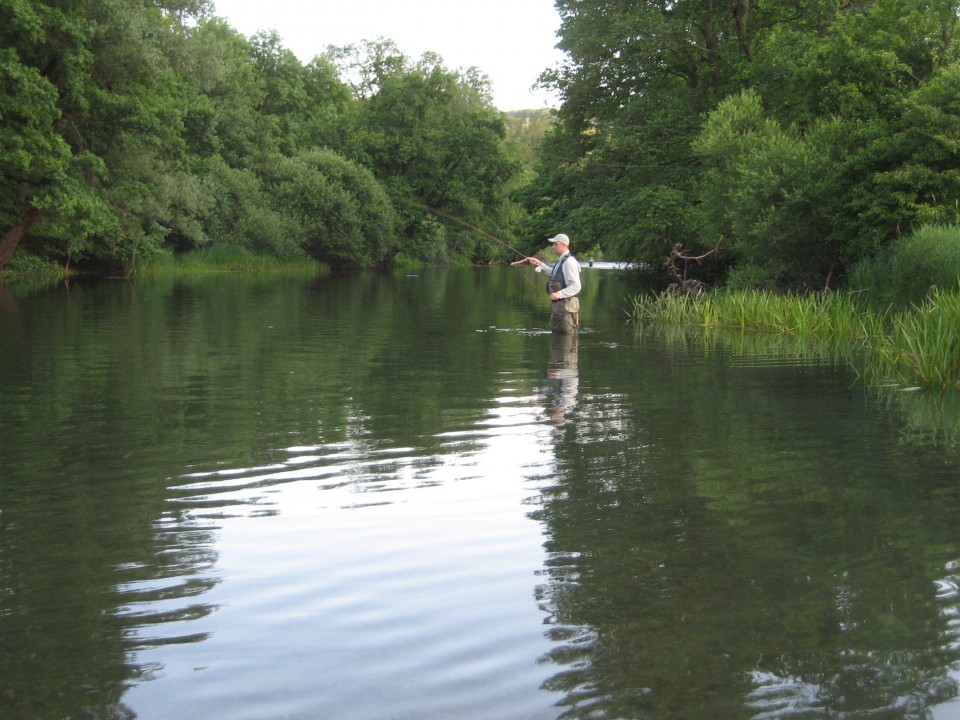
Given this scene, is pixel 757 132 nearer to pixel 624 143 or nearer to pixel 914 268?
pixel 624 143

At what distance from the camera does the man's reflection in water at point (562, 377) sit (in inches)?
452

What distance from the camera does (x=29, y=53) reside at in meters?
35.9

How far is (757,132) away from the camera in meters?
33.1

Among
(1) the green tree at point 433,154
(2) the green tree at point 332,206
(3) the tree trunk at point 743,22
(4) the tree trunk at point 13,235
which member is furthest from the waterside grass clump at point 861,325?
(1) the green tree at point 433,154

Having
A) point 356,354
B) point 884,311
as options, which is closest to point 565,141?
point 884,311

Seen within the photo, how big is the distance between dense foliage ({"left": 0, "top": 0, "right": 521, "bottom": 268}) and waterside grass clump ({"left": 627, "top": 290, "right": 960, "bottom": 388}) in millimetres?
6990

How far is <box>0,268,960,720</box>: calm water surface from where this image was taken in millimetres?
4191

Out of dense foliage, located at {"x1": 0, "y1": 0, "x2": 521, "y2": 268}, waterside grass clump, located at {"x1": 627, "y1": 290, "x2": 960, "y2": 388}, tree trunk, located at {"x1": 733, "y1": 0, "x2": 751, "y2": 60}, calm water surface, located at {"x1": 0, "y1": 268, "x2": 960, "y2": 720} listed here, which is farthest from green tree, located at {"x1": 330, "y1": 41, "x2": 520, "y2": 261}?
calm water surface, located at {"x1": 0, "y1": 268, "x2": 960, "y2": 720}

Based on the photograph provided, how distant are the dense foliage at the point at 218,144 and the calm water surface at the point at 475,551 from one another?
38.4 ft

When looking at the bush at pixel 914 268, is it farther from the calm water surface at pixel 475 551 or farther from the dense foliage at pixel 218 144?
the dense foliage at pixel 218 144

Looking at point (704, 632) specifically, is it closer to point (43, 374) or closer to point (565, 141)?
point (43, 374)

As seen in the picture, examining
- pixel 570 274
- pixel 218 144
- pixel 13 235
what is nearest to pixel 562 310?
pixel 570 274

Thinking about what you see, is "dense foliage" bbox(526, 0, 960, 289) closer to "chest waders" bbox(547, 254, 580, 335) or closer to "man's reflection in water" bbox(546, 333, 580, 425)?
"chest waders" bbox(547, 254, 580, 335)

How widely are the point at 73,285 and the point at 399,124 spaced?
146 ft
